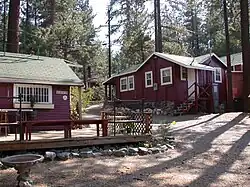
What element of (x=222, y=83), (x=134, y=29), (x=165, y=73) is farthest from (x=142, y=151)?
(x=134, y=29)

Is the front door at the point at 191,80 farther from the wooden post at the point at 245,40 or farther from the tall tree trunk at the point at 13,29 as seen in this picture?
the tall tree trunk at the point at 13,29

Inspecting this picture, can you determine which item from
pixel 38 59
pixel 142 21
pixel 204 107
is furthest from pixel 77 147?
pixel 142 21

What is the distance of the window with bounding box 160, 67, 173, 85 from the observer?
21.5 meters

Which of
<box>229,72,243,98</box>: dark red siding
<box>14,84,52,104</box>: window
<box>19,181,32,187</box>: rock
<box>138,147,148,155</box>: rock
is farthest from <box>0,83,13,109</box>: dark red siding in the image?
<box>229,72,243,98</box>: dark red siding

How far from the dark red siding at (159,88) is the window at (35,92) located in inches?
403

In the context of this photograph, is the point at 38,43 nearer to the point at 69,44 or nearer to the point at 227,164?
the point at 69,44

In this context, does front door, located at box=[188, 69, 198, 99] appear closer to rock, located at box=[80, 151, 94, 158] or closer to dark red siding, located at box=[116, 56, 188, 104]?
dark red siding, located at box=[116, 56, 188, 104]

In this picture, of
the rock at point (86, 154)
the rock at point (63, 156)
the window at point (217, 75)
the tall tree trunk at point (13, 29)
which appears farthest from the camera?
the window at point (217, 75)

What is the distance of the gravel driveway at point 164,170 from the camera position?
19.3 feet

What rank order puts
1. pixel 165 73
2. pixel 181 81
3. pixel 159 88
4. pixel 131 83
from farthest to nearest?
pixel 131 83
pixel 159 88
pixel 165 73
pixel 181 81

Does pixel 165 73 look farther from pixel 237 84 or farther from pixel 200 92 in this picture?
pixel 237 84

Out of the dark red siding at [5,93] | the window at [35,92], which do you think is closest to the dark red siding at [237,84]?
the window at [35,92]

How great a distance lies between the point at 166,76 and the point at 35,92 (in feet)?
37.2

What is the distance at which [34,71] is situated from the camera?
13297 millimetres
